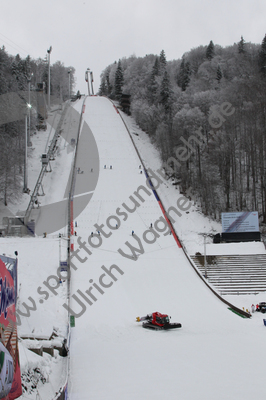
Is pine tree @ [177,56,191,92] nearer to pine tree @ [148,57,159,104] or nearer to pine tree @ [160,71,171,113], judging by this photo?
pine tree @ [148,57,159,104]

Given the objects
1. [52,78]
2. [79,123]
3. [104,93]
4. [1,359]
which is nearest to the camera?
[1,359]

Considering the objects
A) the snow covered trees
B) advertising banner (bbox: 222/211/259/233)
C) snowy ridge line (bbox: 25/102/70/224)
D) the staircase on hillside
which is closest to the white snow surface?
the staircase on hillside

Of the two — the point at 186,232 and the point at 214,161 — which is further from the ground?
the point at 214,161

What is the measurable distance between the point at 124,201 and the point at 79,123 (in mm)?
25911

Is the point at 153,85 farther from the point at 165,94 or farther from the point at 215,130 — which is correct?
the point at 215,130

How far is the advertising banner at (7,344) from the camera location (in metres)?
4.25

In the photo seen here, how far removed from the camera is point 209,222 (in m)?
25.6

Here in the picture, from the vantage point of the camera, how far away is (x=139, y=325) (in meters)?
11.6

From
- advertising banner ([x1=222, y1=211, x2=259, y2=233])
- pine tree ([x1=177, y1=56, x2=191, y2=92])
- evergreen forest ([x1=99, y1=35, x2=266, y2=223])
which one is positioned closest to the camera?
advertising banner ([x1=222, y1=211, x2=259, y2=233])

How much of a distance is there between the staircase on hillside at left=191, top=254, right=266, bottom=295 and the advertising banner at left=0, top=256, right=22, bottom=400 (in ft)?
41.0

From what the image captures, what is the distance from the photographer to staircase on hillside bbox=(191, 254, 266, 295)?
1652cm

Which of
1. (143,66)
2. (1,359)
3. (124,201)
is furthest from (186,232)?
(143,66)

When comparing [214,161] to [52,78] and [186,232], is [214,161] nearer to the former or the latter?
[186,232]

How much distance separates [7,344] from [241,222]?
63.6ft
